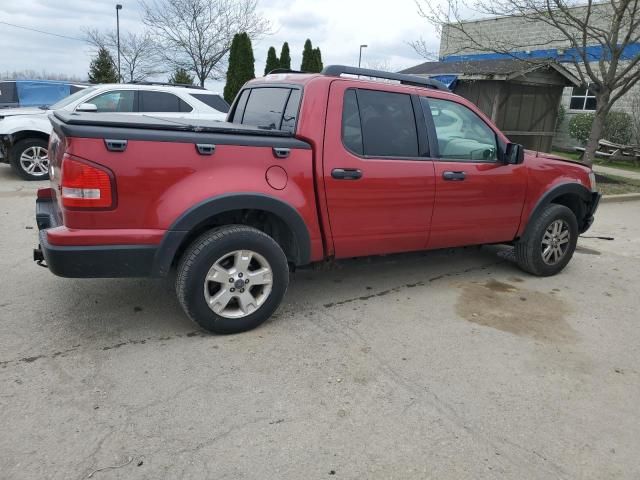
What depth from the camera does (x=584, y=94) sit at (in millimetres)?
22031

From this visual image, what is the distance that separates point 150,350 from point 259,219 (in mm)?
1195

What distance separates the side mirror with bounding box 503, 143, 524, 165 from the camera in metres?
4.71

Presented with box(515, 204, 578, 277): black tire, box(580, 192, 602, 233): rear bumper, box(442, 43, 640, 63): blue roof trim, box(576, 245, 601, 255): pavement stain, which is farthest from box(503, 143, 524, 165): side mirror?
box(442, 43, 640, 63): blue roof trim

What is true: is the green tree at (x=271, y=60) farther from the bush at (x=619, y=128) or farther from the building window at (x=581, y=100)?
the bush at (x=619, y=128)

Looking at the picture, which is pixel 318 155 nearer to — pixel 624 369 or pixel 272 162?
pixel 272 162

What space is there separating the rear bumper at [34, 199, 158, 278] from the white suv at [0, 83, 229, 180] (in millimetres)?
6079

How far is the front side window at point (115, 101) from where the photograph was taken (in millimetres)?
8781

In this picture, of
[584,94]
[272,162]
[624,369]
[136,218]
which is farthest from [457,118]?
[584,94]

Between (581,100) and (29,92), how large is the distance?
20.5 meters

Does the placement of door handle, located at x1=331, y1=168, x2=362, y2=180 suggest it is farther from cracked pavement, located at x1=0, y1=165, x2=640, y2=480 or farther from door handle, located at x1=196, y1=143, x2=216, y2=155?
door handle, located at x1=196, y1=143, x2=216, y2=155

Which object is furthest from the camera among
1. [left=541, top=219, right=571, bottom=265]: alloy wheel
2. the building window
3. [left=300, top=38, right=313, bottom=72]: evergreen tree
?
[left=300, top=38, right=313, bottom=72]: evergreen tree

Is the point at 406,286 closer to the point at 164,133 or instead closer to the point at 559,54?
the point at 164,133

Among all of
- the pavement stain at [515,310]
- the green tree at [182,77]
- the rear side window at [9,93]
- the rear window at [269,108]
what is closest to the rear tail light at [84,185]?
the rear window at [269,108]

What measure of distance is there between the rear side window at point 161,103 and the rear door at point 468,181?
6.00m
